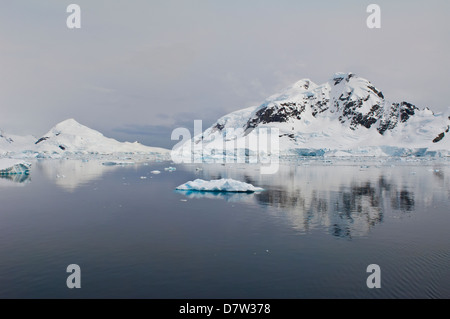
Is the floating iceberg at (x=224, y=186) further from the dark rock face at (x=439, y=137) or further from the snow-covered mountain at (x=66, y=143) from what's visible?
the snow-covered mountain at (x=66, y=143)

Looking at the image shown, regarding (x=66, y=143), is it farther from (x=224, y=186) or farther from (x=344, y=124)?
(x=224, y=186)

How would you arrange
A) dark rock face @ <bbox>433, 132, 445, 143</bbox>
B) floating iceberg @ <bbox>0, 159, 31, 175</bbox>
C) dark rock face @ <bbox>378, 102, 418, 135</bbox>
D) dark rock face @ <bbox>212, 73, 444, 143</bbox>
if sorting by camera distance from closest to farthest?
floating iceberg @ <bbox>0, 159, 31, 175</bbox>
dark rock face @ <bbox>433, 132, 445, 143</bbox>
dark rock face @ <bbox>378, 102, 418, 135</bbox>
dark rock face @ <bbox>212, 73, 444, 143</bbox>

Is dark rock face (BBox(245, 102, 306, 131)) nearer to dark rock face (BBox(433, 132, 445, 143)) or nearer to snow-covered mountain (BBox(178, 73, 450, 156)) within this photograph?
snow-covered mountain (BBox(178, 73, 450, 156))

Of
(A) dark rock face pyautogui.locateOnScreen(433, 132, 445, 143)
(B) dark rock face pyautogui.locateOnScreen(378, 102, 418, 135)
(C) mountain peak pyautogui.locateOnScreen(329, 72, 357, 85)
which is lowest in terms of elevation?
(A) dark rock face pyautogui.locateOnScreen(433, 132, 445, 143)

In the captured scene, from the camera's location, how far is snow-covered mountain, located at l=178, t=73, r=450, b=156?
132750 millimetres

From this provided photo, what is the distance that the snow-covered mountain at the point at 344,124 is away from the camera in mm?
132750

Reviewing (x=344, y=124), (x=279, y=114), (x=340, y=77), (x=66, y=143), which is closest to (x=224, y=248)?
(x=279, y=114)

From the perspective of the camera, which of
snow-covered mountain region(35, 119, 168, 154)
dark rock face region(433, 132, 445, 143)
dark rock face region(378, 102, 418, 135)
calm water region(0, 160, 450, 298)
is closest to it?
calm water region(0, 160, 450, 298)

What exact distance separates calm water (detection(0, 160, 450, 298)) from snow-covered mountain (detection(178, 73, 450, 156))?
4101 inches

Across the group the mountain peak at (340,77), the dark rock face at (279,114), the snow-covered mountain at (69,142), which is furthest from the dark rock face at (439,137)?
the snow-covered mountain at (69,142)

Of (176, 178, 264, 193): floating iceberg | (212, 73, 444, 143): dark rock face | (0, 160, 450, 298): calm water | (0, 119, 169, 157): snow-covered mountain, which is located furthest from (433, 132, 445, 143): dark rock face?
(0, 119, 169, 157): snow-covered mountain

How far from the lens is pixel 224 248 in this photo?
13164mm
